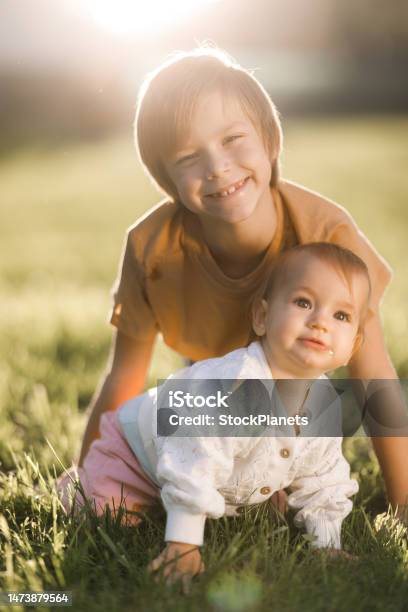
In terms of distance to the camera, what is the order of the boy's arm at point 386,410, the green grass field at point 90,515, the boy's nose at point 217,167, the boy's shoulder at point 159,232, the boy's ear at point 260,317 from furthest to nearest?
the boy's shoulder at point 159,232 → the boy's arm at point 386,410 → the boy's nose at point 217,167 → the boy's ear at point 260,317 → the green grass field at point 90,515

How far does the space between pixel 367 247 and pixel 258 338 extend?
0.55 meters

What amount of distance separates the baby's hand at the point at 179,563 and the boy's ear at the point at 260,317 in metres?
0.63

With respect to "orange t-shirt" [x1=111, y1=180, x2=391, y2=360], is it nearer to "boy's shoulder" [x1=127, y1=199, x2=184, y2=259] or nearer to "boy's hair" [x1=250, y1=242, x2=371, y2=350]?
"boy's shoulder" [x1=127, y1=199, x2=184, y2=259]

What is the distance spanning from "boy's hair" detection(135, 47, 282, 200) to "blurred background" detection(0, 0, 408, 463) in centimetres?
61

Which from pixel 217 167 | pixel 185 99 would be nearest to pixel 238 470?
pixel 217 167

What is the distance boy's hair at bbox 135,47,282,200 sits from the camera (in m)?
2.50

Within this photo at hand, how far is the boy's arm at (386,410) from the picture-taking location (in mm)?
2635

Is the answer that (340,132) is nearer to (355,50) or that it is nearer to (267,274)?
(355,50)

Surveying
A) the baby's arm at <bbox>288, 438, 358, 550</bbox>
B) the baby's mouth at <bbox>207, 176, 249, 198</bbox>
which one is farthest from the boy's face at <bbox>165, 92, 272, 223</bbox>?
the baby's arm at <bbox>288, 438, 358, 550</bbox>

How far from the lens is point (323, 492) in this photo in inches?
92.6

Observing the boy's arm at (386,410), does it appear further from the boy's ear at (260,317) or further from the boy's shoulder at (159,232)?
the boy's shoulder at (159,232)

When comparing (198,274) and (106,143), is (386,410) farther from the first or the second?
(106,143)

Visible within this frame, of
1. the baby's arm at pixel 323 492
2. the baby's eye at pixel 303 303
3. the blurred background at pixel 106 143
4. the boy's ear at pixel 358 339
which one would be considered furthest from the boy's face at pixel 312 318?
the blurred background at pixel 106 143

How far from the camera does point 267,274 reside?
264cm
